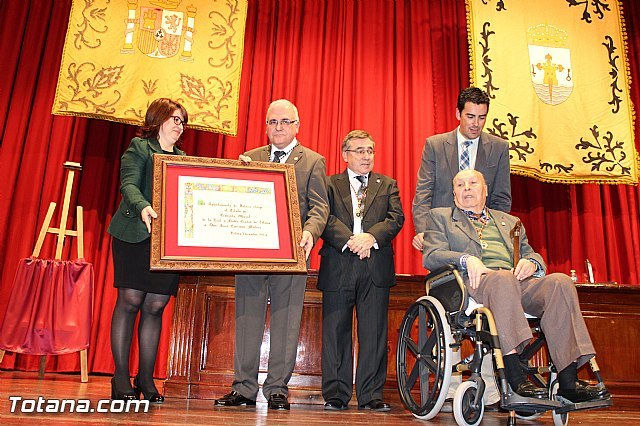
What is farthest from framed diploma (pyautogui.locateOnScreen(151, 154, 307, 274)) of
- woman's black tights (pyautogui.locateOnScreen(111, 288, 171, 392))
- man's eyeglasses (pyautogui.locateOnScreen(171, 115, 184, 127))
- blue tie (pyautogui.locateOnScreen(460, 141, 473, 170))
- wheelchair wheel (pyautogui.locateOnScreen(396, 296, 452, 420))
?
blue tie (pyautogui.locateOnScreen(460, 141, 473, 170))

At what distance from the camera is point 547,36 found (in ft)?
14.9

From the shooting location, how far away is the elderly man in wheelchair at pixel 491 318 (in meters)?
1.97

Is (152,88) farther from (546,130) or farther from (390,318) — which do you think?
(546,130)

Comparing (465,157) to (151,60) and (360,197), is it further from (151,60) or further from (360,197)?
(151,60)

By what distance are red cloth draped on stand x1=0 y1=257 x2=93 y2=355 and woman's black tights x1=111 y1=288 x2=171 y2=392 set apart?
1.38 m

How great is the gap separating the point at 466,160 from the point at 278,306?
3.91 ft

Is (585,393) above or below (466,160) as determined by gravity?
below

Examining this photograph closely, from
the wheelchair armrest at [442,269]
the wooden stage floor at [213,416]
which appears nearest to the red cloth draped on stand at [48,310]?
the wooden stage floor at [213,416]

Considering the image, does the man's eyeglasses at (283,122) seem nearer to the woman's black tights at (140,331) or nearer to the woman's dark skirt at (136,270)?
the woman's dark skirt at (136,270)

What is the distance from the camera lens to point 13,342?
11.7 feet

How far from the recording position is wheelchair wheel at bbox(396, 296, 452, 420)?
213cm

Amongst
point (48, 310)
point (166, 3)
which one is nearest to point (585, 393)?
point (48, 310)

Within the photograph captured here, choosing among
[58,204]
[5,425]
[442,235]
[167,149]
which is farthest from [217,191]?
[58,204]

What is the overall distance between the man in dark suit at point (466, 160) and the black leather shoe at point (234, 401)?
116 centimetres
